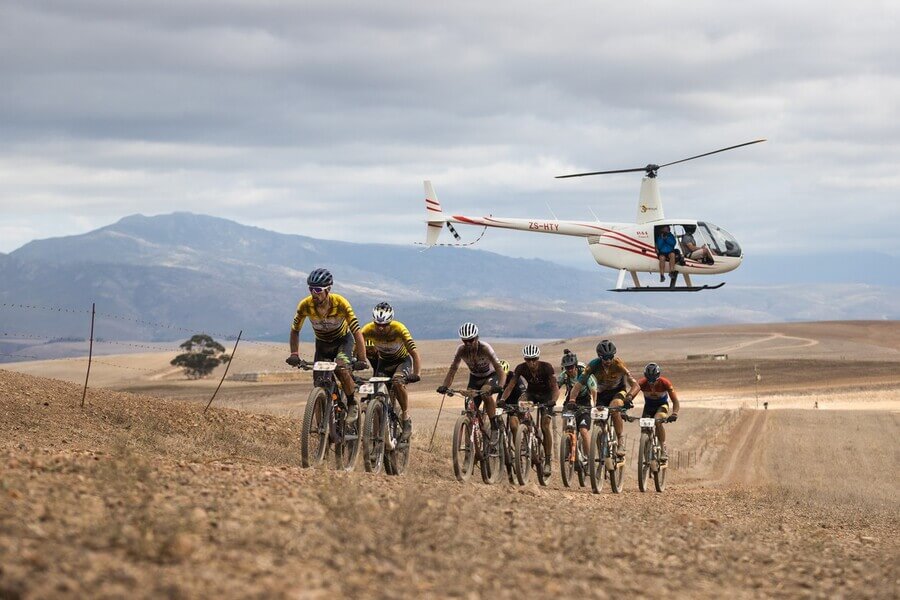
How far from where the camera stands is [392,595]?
281 inches

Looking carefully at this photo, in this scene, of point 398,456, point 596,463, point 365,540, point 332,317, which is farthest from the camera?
point 596,463

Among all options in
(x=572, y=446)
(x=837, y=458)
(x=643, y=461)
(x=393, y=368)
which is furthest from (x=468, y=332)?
(x=837, y=458)

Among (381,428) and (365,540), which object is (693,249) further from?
(365,540)

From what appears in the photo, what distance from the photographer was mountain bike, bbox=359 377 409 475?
1483 centimetres

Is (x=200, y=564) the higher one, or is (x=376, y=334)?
(x=376, y=334)

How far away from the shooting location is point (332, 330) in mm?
14391

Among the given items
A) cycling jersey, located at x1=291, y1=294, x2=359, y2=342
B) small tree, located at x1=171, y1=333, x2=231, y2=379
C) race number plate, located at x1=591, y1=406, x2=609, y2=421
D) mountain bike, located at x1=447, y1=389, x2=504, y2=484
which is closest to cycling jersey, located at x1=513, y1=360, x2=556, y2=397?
race number plate, located at x1=591, y1=406, x2=609, y2=421

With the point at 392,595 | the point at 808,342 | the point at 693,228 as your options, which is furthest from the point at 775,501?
the point at 808,342

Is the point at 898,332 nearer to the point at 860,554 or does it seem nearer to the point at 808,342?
the point at 808,342

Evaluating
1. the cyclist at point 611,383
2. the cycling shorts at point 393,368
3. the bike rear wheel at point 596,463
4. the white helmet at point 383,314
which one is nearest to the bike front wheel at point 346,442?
the cycling shorts at point 393,368

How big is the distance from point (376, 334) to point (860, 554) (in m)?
6.42

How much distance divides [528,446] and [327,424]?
463 cm

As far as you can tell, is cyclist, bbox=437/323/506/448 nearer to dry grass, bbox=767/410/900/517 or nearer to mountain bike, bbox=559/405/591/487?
mountain bike, bbox=559/405/591/487

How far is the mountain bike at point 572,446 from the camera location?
59.7ft
